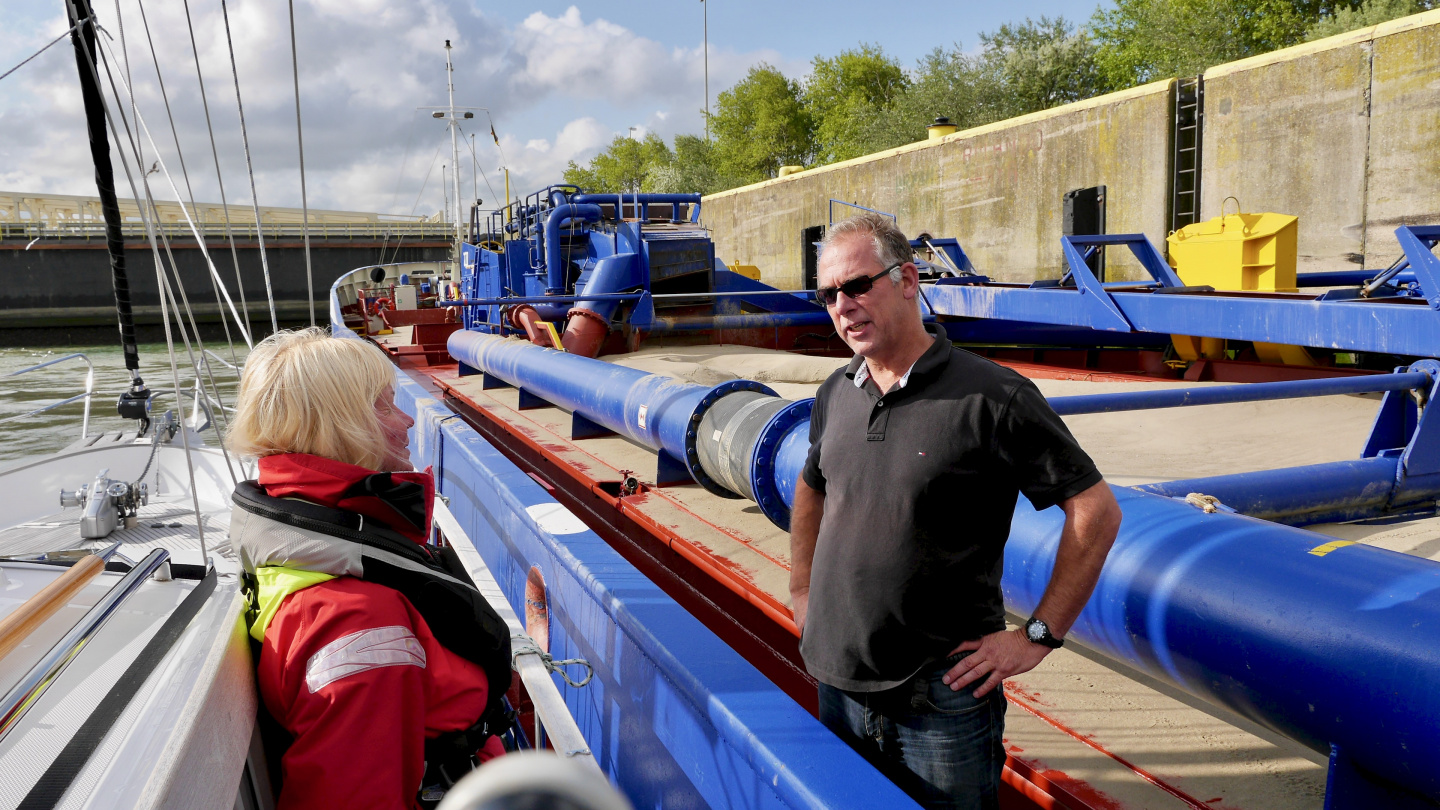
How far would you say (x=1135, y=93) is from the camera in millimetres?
14844

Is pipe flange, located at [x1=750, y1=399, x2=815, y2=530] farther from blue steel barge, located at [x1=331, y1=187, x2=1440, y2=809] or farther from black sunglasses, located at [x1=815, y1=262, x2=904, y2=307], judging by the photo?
black sunglasses, located at [x1=815, y1=262, x2=904, y2=307]

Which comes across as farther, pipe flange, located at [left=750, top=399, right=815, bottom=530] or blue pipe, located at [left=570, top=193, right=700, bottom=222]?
blue pipe, located at [left=570, top=193, right=700, bottom=222]

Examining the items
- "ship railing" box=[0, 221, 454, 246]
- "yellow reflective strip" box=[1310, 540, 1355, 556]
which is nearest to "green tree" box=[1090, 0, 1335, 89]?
"ship railing" box=[0, 221, 454, 246]

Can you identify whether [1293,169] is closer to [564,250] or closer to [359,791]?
[564,250]

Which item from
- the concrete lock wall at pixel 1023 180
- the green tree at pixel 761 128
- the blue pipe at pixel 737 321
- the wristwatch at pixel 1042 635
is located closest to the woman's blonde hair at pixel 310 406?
the wristwatch at pixel 1042 635

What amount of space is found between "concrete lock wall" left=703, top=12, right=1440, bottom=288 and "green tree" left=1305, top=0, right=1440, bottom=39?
10746mm

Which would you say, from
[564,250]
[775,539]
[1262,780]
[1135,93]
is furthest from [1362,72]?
[1262,780]

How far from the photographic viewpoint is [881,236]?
1.83 metres

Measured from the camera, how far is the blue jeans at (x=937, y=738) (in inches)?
66.8

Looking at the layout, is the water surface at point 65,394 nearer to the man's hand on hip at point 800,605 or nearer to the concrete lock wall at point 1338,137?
the man's hand on hip at point 800,605

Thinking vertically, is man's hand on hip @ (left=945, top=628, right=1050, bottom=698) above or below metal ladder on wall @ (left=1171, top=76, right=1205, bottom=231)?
below

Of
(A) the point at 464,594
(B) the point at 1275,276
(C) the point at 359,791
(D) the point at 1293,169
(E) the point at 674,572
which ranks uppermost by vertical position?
(D) the point at 1293,169

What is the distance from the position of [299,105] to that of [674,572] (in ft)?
7.90

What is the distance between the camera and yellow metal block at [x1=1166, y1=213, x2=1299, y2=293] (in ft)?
23.6
